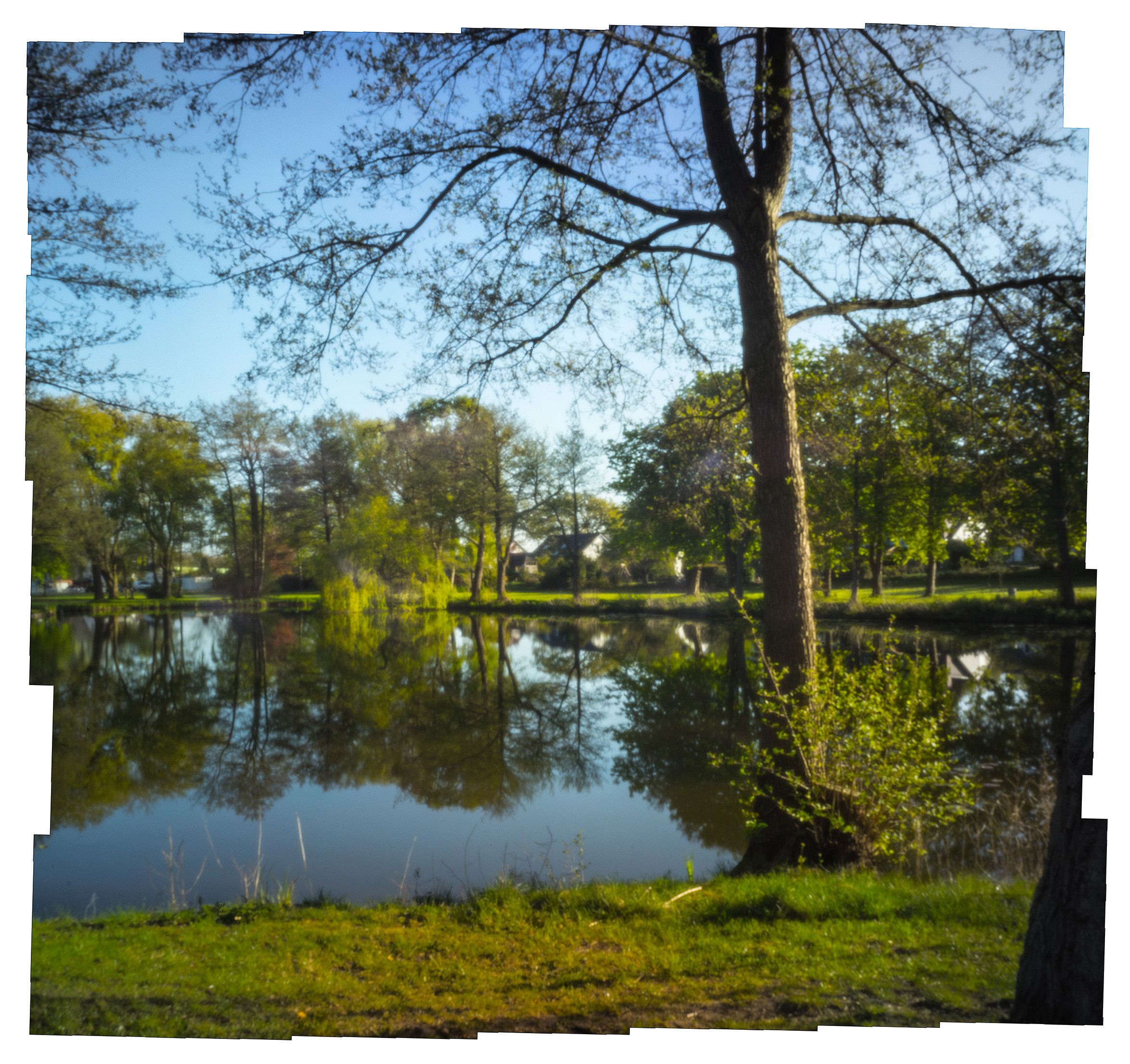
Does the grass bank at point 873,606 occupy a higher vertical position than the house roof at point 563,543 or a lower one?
lower

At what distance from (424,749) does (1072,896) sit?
4979mm

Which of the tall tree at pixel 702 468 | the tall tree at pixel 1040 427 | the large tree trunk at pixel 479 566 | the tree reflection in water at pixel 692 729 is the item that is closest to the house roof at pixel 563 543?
the large tree trunk at pixel 479 566

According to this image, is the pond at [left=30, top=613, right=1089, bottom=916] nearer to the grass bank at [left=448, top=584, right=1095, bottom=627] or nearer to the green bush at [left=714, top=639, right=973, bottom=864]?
the grass bank at [left=448, top=584, right=1095, bottom=627]

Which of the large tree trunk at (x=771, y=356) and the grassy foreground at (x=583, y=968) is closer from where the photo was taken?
the grassy foreground at (x=583, y=968)

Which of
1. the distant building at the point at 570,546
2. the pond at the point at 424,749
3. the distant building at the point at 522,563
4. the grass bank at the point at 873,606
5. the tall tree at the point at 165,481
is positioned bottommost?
the pond at the point at 424,749

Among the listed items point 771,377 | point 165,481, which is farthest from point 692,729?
point 165,481

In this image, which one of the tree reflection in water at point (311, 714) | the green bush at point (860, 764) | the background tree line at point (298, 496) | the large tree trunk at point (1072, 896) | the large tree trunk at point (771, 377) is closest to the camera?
the large tree trunk at point (1072, 896)

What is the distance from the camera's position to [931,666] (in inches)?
150

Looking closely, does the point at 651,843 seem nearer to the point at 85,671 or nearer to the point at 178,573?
the point at 178,573

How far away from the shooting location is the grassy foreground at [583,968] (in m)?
2.26

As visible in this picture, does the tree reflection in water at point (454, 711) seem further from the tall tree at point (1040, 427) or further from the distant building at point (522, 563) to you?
the distant building at point (522, 563)

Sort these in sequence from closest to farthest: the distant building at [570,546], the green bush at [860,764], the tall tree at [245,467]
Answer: the green bush at [860,764]
the tall tree at [245,467]
the distant building at [570,546]

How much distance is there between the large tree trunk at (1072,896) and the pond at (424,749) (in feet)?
1.71

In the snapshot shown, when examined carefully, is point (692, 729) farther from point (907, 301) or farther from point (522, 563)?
point (907, 301)
